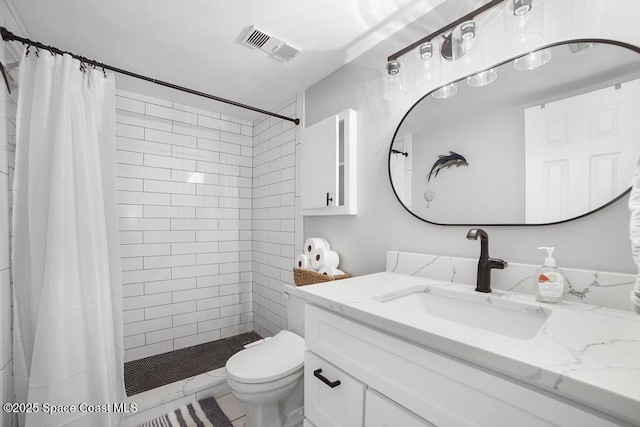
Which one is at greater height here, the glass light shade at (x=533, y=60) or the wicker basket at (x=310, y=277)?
the glass light shade at (x=533, y=60)

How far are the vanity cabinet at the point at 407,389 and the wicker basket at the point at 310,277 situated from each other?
1.97 feet

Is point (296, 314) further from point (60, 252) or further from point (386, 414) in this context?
point (60, 252)

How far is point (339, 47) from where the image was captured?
1652 millimetres

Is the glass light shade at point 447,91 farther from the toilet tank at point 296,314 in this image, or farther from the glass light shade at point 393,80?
the toilet tank at point 296,314

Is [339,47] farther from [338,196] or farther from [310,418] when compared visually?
[310,418]

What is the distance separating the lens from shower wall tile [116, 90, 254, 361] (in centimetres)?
224

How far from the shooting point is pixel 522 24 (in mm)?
958

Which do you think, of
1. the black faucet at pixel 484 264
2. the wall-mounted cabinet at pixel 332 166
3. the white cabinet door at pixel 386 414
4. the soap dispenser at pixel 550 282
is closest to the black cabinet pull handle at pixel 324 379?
the white cabinet door at pixel 386 414

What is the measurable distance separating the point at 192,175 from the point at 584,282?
2.71 m

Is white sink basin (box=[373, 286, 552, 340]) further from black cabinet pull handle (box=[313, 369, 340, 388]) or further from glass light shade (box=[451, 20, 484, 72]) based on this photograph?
glass light shade (box=[451, 20, 484, 72])

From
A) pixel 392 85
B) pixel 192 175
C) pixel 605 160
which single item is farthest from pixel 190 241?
pixel 605 160

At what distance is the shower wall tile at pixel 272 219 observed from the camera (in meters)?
2.33

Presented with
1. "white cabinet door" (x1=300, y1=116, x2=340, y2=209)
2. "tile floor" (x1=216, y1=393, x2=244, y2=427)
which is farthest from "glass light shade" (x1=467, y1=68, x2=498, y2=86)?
"tile floor" (x1=216, y1=393, x2=244, y2=427)

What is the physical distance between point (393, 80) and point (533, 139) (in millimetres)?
687
